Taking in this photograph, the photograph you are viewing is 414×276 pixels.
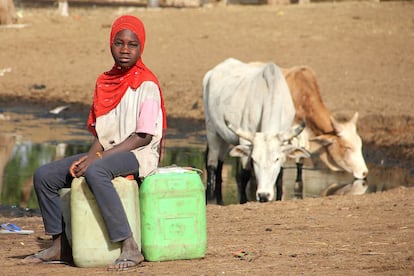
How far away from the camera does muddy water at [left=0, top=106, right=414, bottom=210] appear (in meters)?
13.3

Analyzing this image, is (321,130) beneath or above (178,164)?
above

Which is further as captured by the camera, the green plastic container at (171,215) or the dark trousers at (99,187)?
the green plastic container at (171,215)

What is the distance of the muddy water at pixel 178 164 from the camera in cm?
1328

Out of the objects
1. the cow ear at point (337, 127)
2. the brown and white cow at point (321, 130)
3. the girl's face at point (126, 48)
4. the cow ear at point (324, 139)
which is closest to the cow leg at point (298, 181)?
the brown and white cow at point (321, 130)

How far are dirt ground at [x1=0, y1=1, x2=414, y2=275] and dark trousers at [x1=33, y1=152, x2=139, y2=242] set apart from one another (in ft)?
0.92

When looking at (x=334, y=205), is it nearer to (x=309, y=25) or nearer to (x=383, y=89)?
(x=383, y=89)

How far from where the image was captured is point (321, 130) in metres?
15.4

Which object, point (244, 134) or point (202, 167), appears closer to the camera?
point (244, 134)

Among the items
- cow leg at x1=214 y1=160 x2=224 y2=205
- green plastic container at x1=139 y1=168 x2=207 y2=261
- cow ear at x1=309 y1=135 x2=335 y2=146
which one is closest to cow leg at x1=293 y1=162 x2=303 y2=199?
cow ear at x1=309 y1=135 x2=335 y2=146

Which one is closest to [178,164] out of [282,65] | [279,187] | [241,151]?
[279,187]

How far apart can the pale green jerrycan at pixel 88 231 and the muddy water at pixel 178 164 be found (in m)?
4.56

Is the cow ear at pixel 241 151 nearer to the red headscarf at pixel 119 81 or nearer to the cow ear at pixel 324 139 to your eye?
the cow ear at pixel 324 139

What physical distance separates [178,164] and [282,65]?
24.5ft

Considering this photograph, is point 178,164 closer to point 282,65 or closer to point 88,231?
point 282,65
